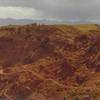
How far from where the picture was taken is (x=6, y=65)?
95.8m

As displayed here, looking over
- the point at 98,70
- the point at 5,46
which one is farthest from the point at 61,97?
the point at 5,46

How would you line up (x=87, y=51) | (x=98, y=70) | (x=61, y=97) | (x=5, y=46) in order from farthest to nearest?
(x=5, y=46) → (x=87, y=51) → (x=98, y=70) → (x=61, y=97)

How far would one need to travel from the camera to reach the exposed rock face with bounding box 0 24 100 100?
8119 centimetres

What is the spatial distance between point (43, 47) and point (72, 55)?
768cm

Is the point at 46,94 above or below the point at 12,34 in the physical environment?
below

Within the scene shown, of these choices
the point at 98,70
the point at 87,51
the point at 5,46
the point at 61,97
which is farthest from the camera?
the point at 5,46

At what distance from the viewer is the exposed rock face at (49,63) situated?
3196 inches

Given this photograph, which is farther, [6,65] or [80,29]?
[80,29]

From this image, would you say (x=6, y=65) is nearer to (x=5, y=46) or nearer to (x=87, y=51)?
(x=5, y=46)

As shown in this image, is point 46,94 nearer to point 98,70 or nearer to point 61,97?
point 61,97

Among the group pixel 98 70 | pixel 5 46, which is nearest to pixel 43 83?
pixel 98 70

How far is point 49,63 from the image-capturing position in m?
90.6

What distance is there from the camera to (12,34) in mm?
101250

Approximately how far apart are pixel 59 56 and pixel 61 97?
47.7ft
